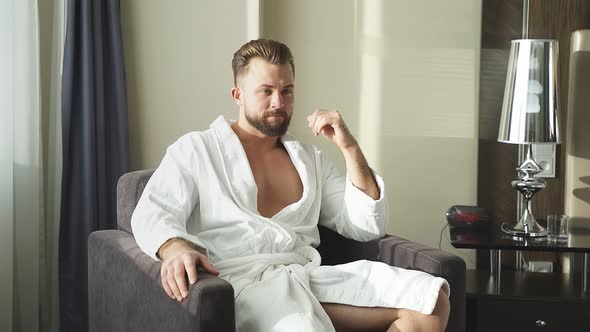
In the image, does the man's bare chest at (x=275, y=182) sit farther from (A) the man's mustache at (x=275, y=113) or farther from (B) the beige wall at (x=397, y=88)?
(B) the beige wall at (x=397, y=88)

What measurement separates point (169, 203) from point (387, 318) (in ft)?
2.31

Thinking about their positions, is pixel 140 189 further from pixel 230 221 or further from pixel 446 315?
pixel 446 315

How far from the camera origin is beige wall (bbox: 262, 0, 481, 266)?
150 inches

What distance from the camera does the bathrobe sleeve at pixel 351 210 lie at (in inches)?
110

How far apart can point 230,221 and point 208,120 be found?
3.60 feet

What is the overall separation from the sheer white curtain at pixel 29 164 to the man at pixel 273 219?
0.75 m

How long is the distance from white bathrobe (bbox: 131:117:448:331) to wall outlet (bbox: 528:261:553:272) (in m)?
1.26

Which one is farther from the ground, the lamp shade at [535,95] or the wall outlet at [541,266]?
the lamp shade at [535,95]

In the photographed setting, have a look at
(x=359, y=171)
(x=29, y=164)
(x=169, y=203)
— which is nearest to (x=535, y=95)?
(x=359, y=171)

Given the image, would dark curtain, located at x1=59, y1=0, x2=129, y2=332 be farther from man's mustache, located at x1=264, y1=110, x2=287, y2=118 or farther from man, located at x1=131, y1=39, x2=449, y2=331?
man's mustache, located at x1=264, y1=110, x2=287, y2=118

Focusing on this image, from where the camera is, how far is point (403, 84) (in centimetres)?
385

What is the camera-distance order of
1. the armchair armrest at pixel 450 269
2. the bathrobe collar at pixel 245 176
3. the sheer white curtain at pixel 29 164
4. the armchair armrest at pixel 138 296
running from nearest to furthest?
the armchair armrest at pixel 138 296
the armchair armrest at pixel 450 269
the bathrobe collar at pixel 245 176
the sheer white curtain at pixel 29 164

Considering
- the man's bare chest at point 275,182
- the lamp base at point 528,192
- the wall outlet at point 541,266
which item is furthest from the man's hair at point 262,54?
the wall outlet at point 541,266

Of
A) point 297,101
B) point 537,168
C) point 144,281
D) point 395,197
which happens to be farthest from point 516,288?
point 144,281
